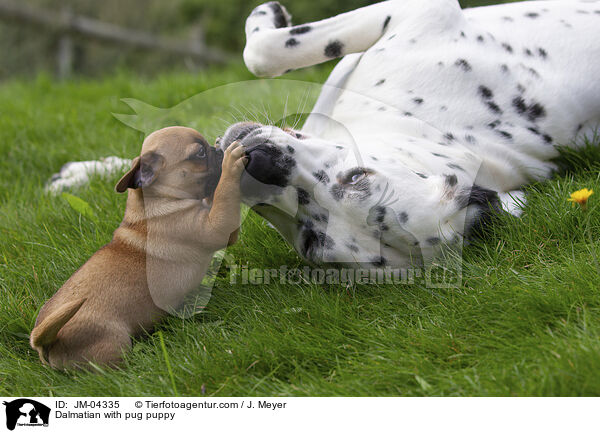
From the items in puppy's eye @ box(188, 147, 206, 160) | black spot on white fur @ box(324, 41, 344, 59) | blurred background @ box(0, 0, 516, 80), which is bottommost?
blurred background @ box(0, 0, 516, 80)

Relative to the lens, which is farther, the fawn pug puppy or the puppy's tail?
the fawn pug puppy

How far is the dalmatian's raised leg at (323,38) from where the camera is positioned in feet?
12.5

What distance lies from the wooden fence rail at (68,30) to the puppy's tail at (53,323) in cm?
690

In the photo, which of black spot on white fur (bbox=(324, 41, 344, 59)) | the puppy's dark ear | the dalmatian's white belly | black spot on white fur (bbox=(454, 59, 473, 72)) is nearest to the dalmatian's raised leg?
black spot on white fur (bbox=(324, 41, 344, 59))

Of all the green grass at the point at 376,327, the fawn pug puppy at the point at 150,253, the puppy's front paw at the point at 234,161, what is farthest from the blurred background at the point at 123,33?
the puppy's front paw at the point at 234,161

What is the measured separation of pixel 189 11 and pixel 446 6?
37.6 feet

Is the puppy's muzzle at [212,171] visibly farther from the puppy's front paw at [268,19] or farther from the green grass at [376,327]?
the puppy's front paw at [268,19]

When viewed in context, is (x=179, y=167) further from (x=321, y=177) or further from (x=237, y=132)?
(x=321, y=177)

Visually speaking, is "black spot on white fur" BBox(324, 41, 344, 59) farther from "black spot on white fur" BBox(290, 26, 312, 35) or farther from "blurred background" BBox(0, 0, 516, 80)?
"blurred background" BBox(0, 0, 516, 80)

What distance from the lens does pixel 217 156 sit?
3047 mm

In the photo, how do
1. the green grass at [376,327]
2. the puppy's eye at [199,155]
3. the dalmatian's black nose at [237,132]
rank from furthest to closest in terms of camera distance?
the puppy's eye at [199,155], the dalmatian's black nose at [237,132], the green grass at [376,327]

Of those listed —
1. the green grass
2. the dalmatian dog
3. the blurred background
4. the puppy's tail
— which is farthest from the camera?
the blurred background

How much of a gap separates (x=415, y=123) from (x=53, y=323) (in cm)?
197

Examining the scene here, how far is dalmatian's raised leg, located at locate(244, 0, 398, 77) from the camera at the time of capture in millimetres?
3795
